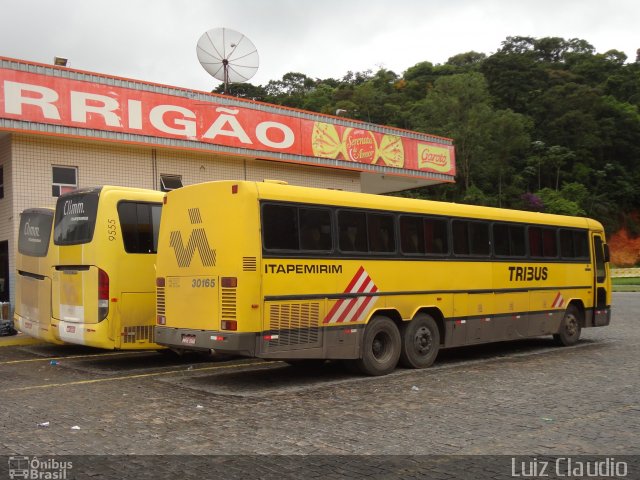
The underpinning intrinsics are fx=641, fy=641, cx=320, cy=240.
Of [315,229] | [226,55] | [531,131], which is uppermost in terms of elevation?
[531,131]

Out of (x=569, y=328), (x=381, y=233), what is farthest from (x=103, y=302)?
(x=569, y=328)

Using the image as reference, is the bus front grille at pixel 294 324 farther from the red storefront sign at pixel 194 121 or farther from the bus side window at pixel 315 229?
the red storefront sign at pixel 194 121

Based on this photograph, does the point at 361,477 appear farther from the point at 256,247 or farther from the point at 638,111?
the point at 638,111

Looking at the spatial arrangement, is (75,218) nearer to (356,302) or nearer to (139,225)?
(139,225)

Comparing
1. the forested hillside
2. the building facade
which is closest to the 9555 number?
the building facade

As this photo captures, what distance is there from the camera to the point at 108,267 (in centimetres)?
1127

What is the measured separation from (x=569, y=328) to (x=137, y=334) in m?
9.70

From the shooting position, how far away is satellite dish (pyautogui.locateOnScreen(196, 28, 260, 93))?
2431 centimetres

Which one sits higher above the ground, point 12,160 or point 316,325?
point 12,160

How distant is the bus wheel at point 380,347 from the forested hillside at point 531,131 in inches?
1984

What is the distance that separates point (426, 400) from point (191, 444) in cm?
341

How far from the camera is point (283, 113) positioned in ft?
72.2

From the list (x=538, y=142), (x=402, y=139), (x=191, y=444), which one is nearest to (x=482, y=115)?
(x=538, y=142)

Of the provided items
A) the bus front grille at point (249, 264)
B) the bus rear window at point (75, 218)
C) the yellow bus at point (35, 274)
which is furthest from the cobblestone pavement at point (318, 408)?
the bus rear window at point (75, 218)
